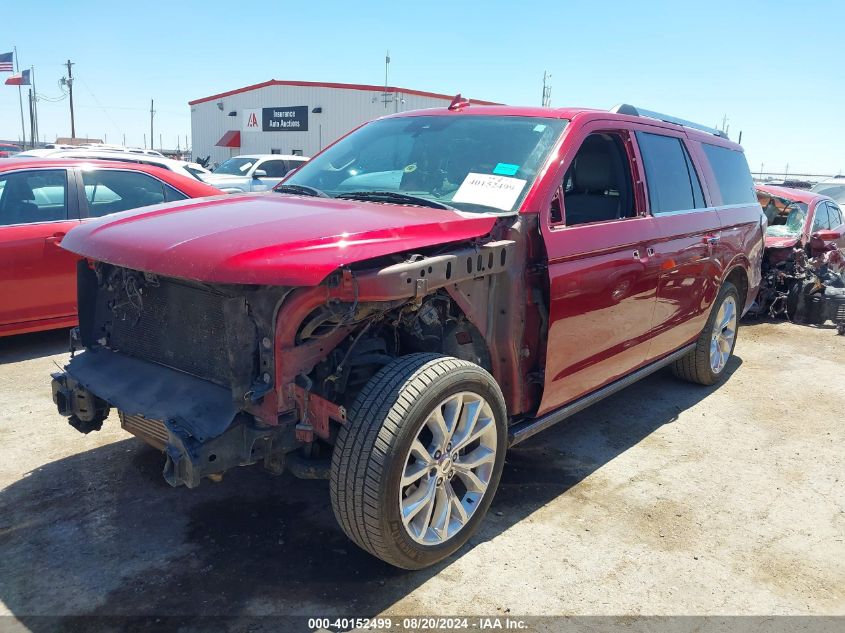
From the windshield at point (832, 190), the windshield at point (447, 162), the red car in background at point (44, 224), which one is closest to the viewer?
the windshield at point (447, 162)

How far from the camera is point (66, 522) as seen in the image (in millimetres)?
3254

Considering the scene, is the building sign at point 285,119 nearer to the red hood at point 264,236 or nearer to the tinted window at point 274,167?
the tinted window at point 274,167

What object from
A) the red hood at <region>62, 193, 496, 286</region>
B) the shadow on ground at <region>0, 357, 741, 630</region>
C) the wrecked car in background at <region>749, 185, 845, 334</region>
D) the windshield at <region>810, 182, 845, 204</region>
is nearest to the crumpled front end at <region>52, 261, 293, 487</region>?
the red hood at <region>62, 193, 496, 286</region>

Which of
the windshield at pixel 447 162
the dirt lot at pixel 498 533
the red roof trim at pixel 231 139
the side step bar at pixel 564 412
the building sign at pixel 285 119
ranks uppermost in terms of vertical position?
the building sign at pixel 285 119

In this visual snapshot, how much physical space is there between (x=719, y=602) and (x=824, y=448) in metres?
2.27

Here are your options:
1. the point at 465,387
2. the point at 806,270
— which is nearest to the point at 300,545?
the point at 465,387

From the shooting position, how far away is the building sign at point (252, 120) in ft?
118

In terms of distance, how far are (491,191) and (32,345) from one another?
475 cm

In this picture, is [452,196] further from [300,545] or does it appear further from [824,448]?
[824,448]

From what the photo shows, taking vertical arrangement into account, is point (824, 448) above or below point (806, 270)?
below

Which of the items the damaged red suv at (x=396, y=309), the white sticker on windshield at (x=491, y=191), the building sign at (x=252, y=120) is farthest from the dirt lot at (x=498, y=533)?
the building sign at (x=252, y=120)

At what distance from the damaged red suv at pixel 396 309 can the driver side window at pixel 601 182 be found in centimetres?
1

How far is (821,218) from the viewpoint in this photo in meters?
9.37

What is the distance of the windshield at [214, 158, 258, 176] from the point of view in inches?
690
